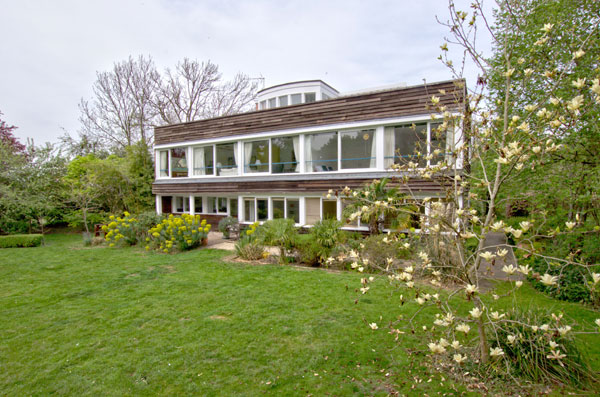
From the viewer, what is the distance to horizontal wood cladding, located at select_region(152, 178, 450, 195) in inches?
445

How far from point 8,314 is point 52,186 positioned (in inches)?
596

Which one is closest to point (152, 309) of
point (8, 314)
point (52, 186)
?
point (8, 314)

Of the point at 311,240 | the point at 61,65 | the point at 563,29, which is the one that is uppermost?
the point at 61,65

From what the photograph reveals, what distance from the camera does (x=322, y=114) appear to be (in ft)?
44.9

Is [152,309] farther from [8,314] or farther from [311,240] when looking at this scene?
[311,240]

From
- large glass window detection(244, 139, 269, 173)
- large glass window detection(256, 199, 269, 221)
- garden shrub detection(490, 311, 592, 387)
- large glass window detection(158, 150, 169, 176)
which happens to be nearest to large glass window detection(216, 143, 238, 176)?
large glass window detection(244, 139, 269, 173)

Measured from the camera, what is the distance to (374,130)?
12602 mm

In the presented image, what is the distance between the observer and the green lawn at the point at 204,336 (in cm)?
348

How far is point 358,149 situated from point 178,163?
12055 millimetres

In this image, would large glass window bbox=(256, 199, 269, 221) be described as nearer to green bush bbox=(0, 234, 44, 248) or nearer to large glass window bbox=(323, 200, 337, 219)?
large glass window bbox=(323, 200, 337, 219)

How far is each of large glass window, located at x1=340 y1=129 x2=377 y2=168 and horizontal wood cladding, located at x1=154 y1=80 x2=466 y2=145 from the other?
664 mm

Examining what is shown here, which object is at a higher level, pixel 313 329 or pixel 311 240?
pixel 311 240

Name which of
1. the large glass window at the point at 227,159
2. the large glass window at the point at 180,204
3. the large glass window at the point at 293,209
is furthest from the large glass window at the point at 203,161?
the large glass window at the point at 293,209

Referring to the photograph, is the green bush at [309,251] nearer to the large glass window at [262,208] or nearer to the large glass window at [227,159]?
the large glass window at [262,208]
